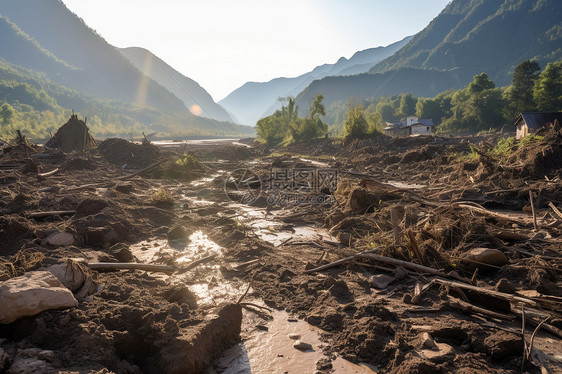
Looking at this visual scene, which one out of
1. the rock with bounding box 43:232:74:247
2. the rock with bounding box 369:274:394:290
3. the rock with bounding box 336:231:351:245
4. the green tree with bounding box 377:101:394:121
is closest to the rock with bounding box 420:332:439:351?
the rock with bounding box 369:274:394:290

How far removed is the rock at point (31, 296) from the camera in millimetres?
2670

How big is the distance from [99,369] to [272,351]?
186 centimetres

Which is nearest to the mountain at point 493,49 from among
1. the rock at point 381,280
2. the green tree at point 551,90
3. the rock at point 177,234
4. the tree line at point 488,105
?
the tree line at point 488,105

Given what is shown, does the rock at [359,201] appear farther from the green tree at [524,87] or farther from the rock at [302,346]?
the green tree at [524,87]

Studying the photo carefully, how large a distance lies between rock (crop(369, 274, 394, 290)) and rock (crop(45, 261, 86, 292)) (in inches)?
169

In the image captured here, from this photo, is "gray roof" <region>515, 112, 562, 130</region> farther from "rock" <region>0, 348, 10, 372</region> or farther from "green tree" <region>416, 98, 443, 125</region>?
"green tree" <region>416, 98, 443, 125</region>

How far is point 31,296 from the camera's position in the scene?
2.80m

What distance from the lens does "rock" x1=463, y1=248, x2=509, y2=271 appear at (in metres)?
4.90

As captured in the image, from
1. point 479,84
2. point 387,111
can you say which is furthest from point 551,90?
point 387,111

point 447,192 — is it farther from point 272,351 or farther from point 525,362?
point 272,351

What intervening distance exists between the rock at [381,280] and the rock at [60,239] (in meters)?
5.84

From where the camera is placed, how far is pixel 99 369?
8.46ft

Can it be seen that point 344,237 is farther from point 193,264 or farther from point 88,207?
point 88,207

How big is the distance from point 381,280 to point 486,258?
177cm
